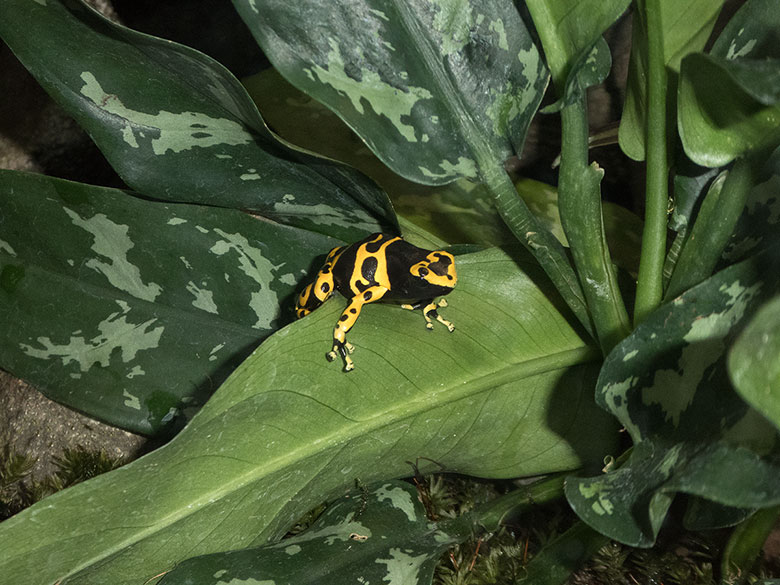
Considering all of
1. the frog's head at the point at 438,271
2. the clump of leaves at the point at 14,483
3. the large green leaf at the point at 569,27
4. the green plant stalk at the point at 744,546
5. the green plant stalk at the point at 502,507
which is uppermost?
the large green leaf at the point at 569,27

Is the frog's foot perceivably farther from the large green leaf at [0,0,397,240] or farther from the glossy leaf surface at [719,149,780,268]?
the glossy leaf surface at [719,149,780,268]

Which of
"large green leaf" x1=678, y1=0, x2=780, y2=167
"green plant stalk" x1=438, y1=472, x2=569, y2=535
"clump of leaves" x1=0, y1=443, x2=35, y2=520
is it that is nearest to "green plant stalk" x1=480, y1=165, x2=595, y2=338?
"large green leaf" x1=678, y1=0, x2=780, y2=167

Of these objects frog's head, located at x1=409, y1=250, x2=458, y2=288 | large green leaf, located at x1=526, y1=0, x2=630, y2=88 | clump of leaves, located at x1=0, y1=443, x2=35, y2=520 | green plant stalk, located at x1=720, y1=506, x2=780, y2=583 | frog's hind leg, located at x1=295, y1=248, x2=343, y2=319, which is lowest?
green plant stalk, located at x1=720, y1=506, x2=780, y2=583

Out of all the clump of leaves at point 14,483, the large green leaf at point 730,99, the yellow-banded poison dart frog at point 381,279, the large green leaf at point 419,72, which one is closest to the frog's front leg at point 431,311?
the yellow-banded poison dart frog at point 381,279

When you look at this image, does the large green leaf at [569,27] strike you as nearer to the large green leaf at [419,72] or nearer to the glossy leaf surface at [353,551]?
the large green leaf at [419,72]

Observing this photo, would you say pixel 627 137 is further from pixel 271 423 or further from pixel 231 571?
pixel 231 571

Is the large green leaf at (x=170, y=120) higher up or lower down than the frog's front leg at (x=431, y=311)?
higher up
